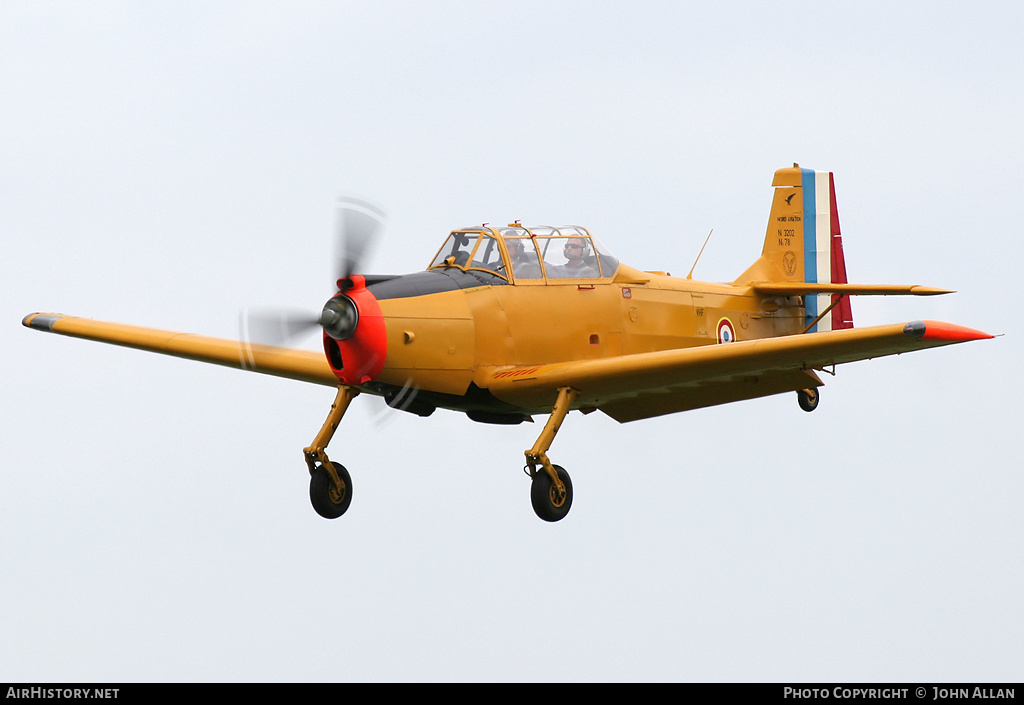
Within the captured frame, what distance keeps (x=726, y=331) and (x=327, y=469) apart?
564cm

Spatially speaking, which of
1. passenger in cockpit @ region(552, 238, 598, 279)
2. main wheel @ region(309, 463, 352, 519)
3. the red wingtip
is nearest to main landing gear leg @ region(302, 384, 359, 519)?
main wheel @ region(309, 463, 352, 519)

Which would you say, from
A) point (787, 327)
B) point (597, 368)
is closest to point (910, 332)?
point (597, 368)

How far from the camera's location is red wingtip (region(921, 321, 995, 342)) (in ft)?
42.8

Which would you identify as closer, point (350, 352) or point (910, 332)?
point (910, 332)

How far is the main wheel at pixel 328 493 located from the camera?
15297 millimetres

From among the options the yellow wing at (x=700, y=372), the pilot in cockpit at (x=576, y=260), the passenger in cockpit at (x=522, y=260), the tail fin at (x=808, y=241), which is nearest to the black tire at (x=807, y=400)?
the tail fin at (x=808, y=241)

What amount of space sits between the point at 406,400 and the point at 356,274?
1.53m

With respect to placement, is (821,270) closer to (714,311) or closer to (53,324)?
(714,311)

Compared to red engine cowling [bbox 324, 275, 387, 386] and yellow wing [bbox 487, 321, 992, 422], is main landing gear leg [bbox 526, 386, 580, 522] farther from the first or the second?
red engine cowling [bbox 324, 275, 387, 386]

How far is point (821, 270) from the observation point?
20.3m

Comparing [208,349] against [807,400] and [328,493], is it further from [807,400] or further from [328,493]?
[807,400]

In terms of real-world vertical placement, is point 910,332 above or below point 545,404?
above

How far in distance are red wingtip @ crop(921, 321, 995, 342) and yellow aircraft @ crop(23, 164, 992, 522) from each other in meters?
0.01

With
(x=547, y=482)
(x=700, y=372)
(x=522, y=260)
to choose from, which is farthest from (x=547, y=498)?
(x=522, y=260)
